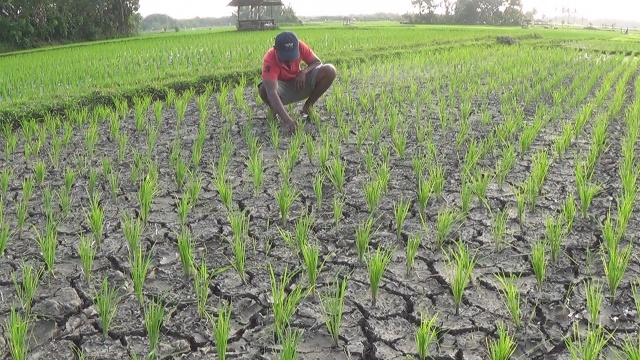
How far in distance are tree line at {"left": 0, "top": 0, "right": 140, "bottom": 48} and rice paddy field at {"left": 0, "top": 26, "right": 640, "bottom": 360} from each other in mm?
13105

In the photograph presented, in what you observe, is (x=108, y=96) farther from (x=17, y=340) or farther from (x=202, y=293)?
(x=17, y=340)

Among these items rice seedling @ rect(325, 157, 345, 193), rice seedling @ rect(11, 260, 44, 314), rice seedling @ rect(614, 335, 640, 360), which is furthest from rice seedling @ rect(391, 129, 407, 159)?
rice seedling @ rect(11, 260, 44, 314)

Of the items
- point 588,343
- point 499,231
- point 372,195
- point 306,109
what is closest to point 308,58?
point 306,109

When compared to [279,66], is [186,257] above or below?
below

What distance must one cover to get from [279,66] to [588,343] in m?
3.12

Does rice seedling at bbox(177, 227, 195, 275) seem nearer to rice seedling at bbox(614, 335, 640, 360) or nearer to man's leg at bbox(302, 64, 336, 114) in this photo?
rice seedling at bbox(614, 335, 640, 360)

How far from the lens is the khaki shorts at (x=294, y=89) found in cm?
438

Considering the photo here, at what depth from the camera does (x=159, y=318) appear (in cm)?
156

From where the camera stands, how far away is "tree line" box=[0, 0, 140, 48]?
15.9 m

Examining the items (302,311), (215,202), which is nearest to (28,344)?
(302,311)

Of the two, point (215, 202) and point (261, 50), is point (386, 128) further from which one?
point (261, 50)

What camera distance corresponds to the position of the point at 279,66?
4145mm

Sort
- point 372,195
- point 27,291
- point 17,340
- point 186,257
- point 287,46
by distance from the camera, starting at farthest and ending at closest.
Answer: point 287,46 → point 372,195 → point 186,257 → point 27,291 → point 17,340

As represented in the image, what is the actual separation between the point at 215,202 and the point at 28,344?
127cm
